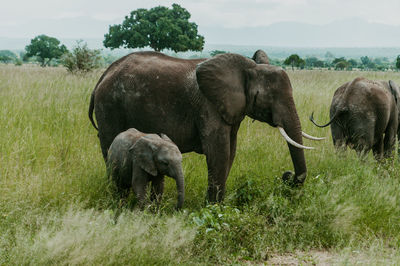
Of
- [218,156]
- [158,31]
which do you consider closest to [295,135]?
[218,156]

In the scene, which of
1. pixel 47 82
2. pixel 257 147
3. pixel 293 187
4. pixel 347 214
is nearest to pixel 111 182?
pixel 293 187

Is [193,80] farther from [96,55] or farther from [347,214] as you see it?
[96,55]

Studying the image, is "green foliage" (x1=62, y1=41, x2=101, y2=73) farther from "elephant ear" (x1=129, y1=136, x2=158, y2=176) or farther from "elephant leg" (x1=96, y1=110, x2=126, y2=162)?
"elephant ear" (x1=129, y1=136, x2=158, y2=176)

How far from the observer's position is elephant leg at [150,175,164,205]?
202 inches

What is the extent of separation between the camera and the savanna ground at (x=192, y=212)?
13.7 feet

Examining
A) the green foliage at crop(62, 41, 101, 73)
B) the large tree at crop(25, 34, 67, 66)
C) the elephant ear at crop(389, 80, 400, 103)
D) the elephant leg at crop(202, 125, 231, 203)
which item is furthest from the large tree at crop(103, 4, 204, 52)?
the large tree at crop(25, 34, 67, 66)

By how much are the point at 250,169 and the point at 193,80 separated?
192cm

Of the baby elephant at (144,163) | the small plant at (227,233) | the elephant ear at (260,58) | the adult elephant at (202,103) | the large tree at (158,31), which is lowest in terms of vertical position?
the small plant at (227,233)

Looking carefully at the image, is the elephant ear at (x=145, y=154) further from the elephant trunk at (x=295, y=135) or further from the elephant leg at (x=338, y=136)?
the elephant leg at (x=338, y=136)

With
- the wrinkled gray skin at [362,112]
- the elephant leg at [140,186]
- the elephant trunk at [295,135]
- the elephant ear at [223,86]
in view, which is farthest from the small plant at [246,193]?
the wrinkled gray skin at [362,112]

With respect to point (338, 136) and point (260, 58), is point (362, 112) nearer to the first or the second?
point (338, 136)

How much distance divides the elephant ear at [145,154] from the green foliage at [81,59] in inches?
541

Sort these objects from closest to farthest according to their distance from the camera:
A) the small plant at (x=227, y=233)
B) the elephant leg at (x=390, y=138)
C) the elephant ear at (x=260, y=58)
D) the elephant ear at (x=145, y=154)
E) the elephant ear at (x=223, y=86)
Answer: the small plant at (x=227, y=233) → the elephant ear at (x=145, y=154) → the elephant ear at (x=223, y=86) → the elephant ear at (x=260, y=58) → the elephant leg at (x=390, y=138)

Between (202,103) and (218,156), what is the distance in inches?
25.3
